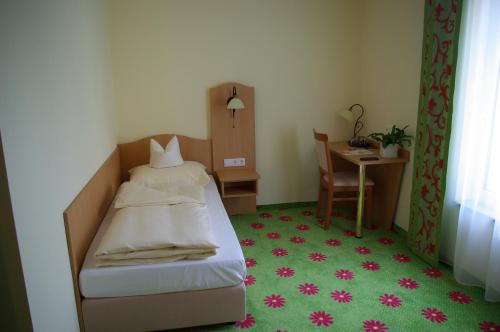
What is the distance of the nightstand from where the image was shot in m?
3.69

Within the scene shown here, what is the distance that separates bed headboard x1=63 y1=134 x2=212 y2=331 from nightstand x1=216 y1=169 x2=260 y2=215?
26cm

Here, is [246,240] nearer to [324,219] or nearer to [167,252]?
[324,219]

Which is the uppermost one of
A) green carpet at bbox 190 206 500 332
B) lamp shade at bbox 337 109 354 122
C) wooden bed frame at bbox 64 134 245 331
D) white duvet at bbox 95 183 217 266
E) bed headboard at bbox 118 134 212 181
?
lamp shade at bbox 337 109 354 122

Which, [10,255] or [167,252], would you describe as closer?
[10,255]

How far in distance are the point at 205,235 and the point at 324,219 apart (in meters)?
1.94

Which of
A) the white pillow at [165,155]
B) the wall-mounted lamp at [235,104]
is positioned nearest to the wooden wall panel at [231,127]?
the wall-mounted lamp at [235,104]

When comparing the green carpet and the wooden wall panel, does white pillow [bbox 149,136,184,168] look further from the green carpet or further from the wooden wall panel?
the green carpet

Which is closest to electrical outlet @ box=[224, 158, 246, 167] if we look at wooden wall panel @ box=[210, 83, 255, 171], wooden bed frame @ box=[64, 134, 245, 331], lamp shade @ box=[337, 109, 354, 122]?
wooden wall panel @ box=[210, 83, 255, 171]

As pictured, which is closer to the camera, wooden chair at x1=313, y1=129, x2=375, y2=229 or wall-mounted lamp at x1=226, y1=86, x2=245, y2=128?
wooden chair at x1=313, y1=129, x2=375, y2=229

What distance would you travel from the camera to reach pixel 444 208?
2754 millimetres

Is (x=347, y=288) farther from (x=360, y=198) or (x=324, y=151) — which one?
(x=324, y=151)

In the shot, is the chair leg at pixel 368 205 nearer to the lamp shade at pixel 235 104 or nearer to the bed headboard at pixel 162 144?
the lamp shade at pixel 235 104

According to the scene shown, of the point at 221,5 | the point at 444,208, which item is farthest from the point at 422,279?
the point at 221,5

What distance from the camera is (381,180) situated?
12.0ft
